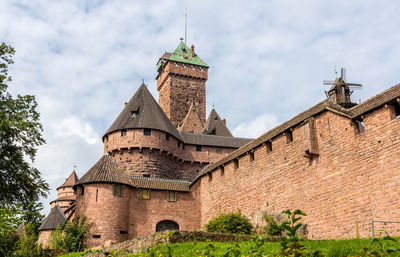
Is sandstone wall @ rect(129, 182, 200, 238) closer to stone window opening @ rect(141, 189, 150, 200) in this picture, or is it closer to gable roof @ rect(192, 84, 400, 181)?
stone window opening @ rect(141, 189, 150, 200)

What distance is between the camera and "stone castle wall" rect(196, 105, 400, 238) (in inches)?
572

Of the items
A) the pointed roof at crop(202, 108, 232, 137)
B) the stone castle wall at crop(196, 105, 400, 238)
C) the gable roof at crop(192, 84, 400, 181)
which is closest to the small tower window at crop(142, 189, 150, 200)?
the gable roof at crop(192, 84, 400, 181)

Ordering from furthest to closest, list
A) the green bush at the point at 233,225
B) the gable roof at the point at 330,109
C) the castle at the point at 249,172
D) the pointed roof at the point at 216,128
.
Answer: the pointed roof at the point at 216,128 → the green bush at the point at 233,225 → the castle at the point at 249,172 → the gable roof at the point at 330,109

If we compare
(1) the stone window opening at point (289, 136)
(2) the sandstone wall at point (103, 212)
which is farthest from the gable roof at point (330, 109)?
(2) the sandstone wall at point (103, 212)

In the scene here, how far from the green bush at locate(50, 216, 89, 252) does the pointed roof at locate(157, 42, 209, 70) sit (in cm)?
3232

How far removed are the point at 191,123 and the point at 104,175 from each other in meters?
22.6

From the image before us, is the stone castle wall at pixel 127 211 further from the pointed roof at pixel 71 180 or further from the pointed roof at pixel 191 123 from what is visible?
the pointed roof at pixel 71 180

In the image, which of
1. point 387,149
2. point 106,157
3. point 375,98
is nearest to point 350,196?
point 387,149

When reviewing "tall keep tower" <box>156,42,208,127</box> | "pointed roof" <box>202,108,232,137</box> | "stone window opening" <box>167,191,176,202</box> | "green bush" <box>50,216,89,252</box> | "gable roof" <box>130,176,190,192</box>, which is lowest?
"green bush" <box>50,216,89,252</box>

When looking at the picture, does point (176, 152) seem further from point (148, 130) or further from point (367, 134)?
point (367, 134)

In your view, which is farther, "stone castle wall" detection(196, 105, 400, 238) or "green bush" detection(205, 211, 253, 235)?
"green bush" detection(205, 211, 253, 235)

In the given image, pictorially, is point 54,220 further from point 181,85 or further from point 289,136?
point 289,136

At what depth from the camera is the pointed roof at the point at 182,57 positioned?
5438cm

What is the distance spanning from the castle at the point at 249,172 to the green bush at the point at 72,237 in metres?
0.49
